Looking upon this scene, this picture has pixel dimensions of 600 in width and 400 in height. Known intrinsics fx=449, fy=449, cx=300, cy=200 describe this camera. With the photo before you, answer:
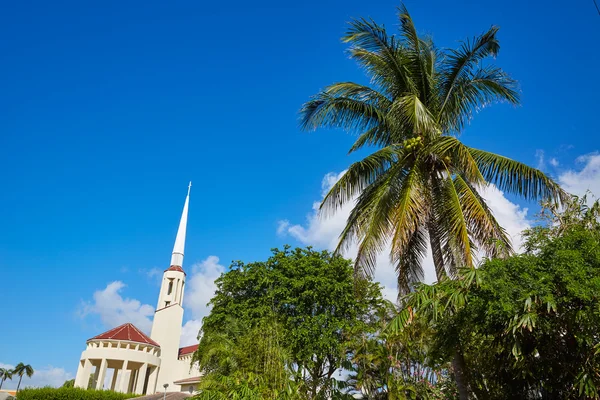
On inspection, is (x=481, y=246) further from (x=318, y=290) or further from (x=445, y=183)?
(x=318, y=290)

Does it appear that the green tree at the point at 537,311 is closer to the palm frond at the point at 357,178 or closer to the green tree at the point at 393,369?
the palm frond at the point at 357,178

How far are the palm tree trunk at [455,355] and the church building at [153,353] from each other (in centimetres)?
2550

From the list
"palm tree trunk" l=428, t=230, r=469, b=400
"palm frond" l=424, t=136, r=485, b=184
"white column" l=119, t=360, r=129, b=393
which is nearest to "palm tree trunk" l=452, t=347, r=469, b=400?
"palm tree trunk" l=428, t=230, r=469, b=400

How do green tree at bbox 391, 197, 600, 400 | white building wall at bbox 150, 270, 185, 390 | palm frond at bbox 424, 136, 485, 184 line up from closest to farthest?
green tree at bbox 391, 197, 600, 400 → palm frond at bbox 424, 136, 485, 184 → white building wall at bbox 150, 270, 185, 390

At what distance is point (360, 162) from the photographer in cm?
1236

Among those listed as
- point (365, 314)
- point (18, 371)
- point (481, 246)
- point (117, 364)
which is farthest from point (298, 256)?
point (18, 371)

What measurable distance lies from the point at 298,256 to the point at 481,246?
15670 mm

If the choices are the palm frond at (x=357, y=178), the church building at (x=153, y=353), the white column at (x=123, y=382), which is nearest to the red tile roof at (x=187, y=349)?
the church building at (x=153, y=353)

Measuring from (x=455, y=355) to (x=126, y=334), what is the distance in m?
35.8

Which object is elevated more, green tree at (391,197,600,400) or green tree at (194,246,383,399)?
green tree at (194,246,383,399)

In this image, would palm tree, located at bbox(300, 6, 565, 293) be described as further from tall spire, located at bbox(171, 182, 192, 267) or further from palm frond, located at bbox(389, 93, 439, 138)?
tall spire, located at bbox(171, 182, 192, 267)

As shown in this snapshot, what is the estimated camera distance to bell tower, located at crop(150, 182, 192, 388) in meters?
44.9

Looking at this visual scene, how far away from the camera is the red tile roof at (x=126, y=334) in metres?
38.4

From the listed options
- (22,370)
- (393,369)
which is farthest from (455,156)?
(22,370)
